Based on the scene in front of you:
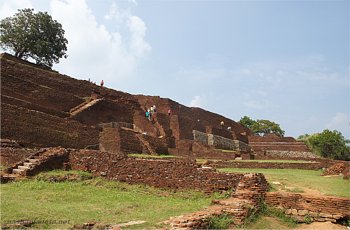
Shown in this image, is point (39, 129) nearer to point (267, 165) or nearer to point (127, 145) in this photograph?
point (127, 145)

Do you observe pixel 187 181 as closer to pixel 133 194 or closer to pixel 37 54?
pixel 133 194

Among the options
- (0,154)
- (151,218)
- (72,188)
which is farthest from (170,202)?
(0,154)

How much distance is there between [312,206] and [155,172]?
482 cm

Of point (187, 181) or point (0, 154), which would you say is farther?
point (0, 154)

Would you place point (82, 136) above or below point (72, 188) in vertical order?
above

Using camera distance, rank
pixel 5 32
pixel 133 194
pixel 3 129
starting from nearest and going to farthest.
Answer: pixel 133 194, pixel 3 129, pixel 5 32

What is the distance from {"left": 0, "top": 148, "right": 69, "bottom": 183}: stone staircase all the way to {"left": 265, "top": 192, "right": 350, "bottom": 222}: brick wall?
746 cm

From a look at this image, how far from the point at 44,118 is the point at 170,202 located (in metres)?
10.8

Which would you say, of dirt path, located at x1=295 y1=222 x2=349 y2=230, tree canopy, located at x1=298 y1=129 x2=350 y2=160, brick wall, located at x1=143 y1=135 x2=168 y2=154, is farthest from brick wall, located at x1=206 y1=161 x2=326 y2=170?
tree canopy, located at x1=298 y1=129 x2=350 y2=160

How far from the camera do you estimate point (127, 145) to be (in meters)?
22.0

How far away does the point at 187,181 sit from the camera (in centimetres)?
1147

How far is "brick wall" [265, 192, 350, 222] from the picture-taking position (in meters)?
8.80

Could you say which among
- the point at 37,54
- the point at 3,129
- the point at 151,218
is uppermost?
the point at 37,54

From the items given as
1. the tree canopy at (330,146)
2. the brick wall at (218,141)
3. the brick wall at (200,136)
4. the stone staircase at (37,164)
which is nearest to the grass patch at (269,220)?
the stone staircase at (37,164)
